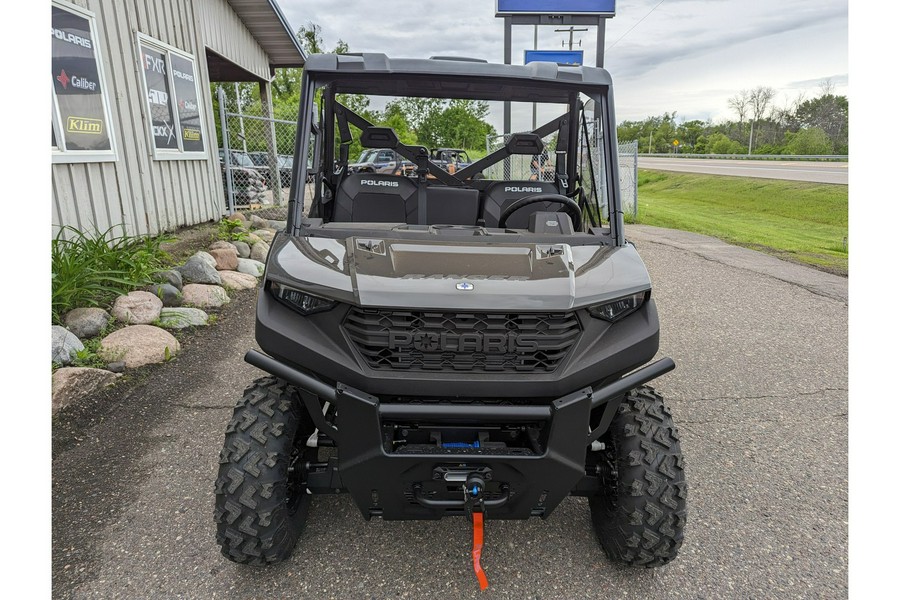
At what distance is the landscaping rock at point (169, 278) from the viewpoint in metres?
5.57

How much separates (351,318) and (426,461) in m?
0.57

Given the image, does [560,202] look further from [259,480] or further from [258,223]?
[258,223]

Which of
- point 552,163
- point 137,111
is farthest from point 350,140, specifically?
point 137,111

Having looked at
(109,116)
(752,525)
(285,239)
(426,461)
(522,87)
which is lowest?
(752,525)

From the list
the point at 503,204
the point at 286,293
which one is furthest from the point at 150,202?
the point at 286,293

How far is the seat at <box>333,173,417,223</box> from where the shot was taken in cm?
329

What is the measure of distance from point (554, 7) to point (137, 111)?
8.19 m

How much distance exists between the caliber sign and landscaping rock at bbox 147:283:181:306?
2060 mm

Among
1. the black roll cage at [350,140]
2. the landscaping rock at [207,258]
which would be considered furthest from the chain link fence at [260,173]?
the black roll cage at [350,140]

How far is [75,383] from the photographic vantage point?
371 centimetres

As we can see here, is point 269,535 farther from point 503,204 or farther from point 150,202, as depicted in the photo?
point 150,202

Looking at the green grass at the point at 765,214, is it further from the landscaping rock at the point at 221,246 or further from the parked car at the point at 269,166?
the parked car at the point at 269,166

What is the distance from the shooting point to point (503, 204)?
137 inches

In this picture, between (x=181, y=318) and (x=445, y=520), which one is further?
(x=181, y=318)
